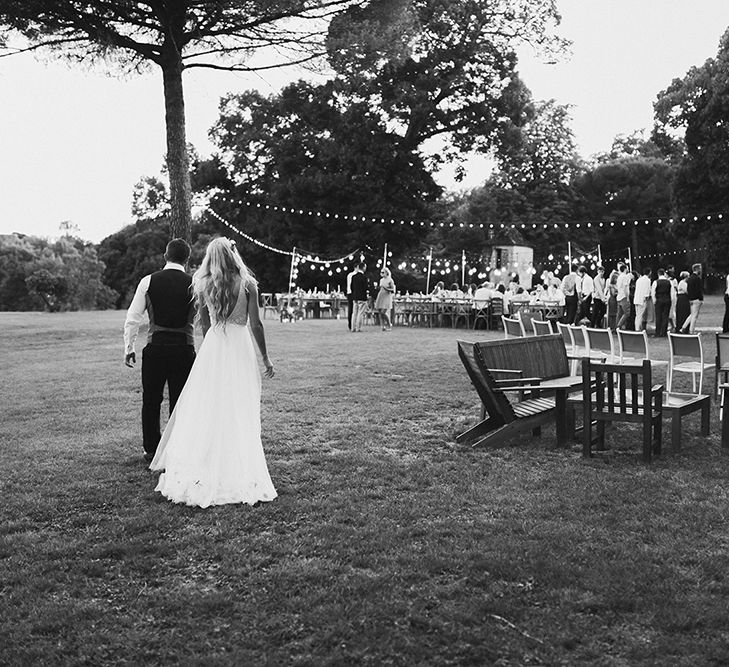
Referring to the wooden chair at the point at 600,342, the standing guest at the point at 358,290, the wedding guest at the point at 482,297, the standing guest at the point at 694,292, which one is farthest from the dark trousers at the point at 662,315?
the wooden chair at the point at 600,342

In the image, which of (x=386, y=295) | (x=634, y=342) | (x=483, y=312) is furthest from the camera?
(x=483, y=312)

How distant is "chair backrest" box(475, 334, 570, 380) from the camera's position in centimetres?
788

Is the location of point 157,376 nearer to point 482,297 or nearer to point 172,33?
point 172,33

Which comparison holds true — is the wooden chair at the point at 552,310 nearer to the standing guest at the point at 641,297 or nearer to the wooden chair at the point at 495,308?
the wooden chair at the point at 495,308

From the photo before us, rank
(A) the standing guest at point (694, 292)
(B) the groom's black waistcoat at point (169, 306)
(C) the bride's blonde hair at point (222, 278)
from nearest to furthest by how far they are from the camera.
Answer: (C) the bride's blonde hair at point (222, 278) → (B) the groom's black waistcoat at point (169, 306) → (A) the standing guest at point (694, 292)

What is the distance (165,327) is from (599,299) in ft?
57.5

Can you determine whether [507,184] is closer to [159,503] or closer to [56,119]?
[56,119]

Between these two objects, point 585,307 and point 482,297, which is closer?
point 585,307

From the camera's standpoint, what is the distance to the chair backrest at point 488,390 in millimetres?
7410

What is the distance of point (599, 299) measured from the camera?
73.4 ft

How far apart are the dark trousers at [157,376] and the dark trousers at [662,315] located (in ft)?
49.5

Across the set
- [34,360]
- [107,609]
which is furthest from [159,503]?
[34,360]

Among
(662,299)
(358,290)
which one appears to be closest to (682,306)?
(662,299)

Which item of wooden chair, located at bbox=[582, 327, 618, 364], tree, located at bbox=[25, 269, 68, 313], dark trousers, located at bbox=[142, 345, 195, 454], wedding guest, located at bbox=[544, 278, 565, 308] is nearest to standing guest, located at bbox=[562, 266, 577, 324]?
wedding guest, located at bbox=[544, 278, 565, 308]
